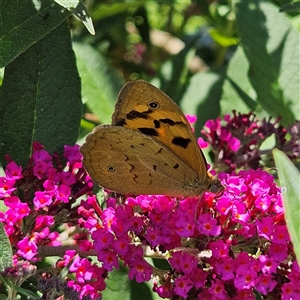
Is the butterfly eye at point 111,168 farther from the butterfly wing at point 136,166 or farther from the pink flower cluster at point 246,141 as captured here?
the pink flower cluster at point 246,141

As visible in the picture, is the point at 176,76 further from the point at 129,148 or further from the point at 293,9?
the point at 129,148

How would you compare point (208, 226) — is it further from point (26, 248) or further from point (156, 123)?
point (26, 248)

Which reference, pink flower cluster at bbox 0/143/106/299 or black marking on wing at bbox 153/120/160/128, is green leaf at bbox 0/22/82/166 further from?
black marking on wing at bbox 153/120/160/128

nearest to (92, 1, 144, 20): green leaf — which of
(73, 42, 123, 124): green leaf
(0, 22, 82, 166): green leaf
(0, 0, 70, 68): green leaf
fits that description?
(73, 42, 123, 124): green leaf

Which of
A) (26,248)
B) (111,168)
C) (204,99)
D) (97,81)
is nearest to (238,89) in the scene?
(204,99)

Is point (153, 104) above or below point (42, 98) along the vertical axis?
above

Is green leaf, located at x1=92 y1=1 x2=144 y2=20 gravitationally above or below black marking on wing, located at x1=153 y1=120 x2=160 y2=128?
below

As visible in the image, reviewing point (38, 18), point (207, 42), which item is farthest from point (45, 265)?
point (207, 42)
